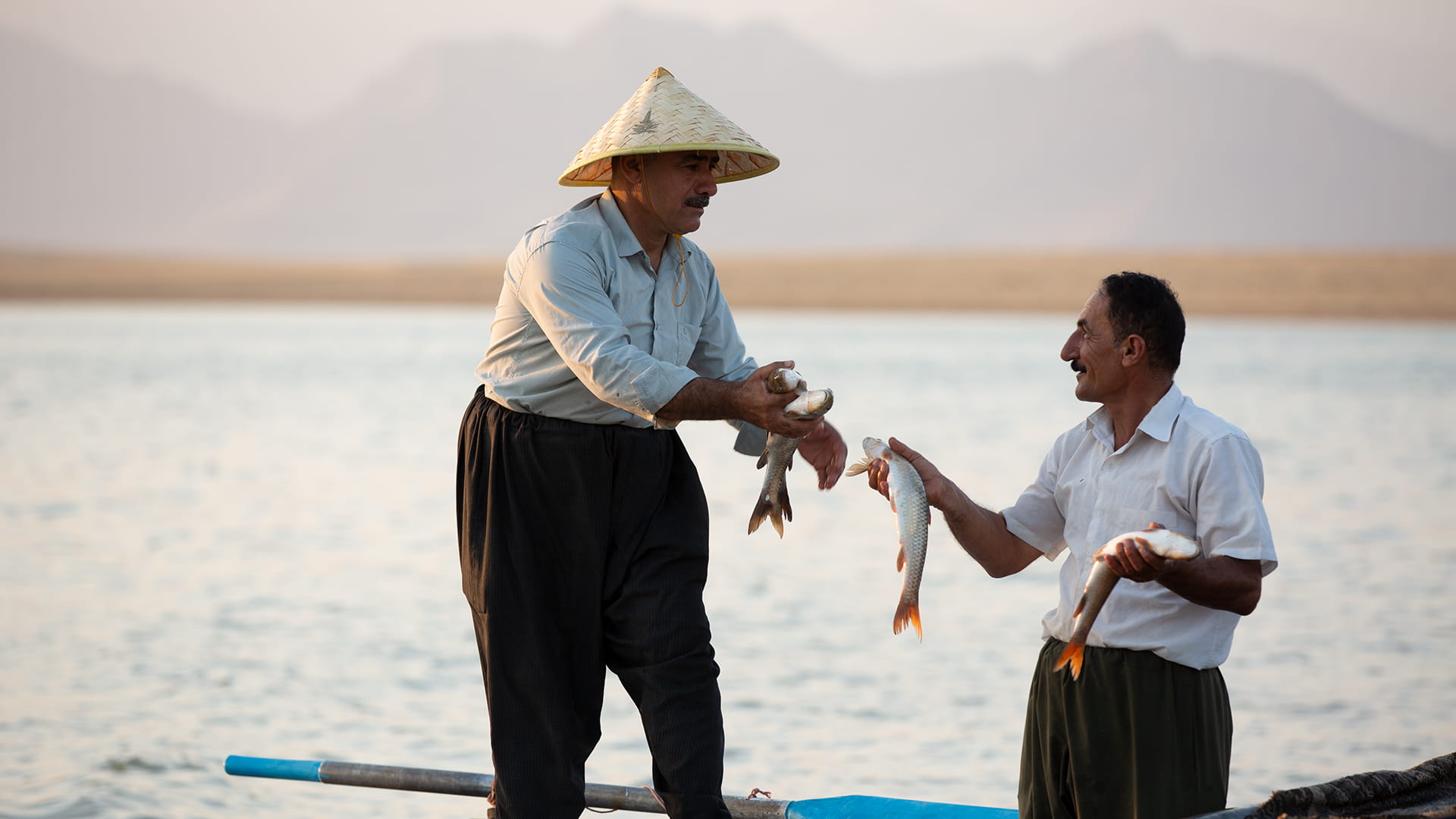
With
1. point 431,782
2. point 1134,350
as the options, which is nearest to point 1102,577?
point 1134,350

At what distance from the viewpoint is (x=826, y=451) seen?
367 centimetres

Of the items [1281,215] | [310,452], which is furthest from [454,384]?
[1281,215]

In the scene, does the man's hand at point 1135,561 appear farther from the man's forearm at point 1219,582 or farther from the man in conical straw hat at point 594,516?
the man in conical straw hat at point 594,516

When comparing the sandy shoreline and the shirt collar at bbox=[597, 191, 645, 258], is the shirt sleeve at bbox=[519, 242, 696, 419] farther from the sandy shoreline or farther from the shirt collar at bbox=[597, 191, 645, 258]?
the sandy shoreline

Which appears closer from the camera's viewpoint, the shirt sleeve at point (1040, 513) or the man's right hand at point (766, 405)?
the man's right hand at point (766, 405)

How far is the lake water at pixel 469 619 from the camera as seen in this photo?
646 centimetres

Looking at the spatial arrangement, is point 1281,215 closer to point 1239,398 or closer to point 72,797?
point 1239,398

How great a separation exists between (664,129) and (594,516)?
0.87m

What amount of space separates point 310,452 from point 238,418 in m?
4.33

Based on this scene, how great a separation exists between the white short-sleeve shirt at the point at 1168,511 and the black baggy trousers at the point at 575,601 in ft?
2.82

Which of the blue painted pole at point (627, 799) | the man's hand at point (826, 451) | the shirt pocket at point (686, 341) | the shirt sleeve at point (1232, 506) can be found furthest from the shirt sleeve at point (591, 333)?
the blue painted pole at point (627, 799)

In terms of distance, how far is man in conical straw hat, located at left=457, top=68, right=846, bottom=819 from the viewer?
3.32 m

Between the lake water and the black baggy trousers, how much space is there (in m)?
2.69

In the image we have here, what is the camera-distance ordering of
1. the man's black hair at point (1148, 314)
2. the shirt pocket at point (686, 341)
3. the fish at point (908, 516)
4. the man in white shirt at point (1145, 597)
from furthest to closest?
the shirt pocket at point (686, 341) < the fish at point (908, 516) < the man's black hair at point (1148, 314) < the man in white shirt at point (1145, 597)
